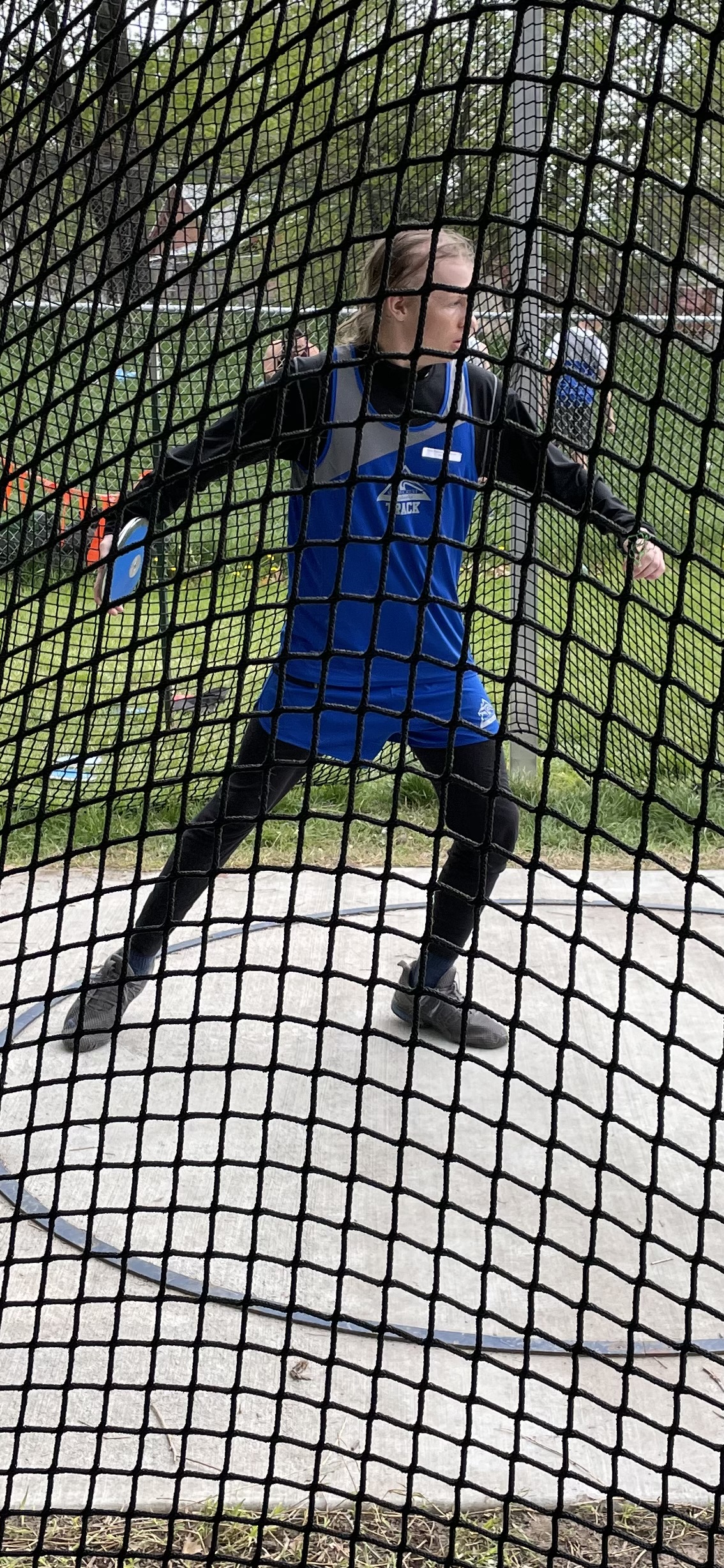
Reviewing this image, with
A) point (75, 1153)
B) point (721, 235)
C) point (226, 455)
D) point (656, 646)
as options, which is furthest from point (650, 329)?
point (656, 646)

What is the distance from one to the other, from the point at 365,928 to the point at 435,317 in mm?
1229

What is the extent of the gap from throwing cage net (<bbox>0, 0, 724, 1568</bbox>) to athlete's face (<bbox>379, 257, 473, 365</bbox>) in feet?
0.07

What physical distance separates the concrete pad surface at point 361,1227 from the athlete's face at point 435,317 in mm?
1112

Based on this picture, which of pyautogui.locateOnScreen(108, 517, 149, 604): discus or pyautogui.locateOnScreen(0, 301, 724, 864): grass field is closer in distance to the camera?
pyautogui.locateOnScreen(108, 517, 149, 604): discus

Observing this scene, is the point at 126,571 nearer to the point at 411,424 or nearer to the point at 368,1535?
the point at 411,424

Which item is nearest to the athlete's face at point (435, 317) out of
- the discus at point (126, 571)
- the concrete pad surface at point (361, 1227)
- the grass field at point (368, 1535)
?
the discus at point (126, 571)

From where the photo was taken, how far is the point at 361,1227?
171 centimetres

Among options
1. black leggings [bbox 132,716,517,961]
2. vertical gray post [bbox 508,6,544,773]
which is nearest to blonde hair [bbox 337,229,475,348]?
black leggings [bbox 132,716,517,961]

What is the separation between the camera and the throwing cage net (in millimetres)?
1502

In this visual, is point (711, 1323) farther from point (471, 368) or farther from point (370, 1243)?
point (471, 368)

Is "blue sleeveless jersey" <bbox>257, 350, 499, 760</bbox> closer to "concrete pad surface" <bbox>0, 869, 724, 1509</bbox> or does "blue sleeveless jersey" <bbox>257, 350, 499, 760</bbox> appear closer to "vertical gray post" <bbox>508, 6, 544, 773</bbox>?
"concrete pad surface" <bbox>0, 869, 724, 1509</bbox>

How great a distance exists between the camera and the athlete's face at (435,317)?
7.98ft

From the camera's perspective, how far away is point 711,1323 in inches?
95.7

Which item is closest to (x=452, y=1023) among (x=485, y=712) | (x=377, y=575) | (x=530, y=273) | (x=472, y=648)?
(x=485, y=712)
